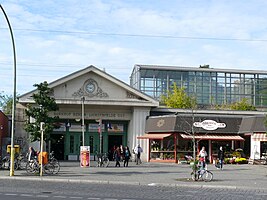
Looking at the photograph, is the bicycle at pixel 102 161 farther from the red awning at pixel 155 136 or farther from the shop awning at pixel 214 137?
the shop awning at pixel 214 137

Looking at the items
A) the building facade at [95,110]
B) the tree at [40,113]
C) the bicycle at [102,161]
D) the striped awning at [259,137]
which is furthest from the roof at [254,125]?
the tree at [40,113]

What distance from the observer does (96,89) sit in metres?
46.6

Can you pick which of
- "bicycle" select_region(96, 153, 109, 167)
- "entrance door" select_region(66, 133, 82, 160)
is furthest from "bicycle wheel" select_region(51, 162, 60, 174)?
"entrance door" select_region(66, 133, 82, 160)

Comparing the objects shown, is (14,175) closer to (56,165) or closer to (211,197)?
(56,165)

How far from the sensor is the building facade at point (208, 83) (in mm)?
78250

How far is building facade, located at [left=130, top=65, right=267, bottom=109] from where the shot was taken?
78250 millimetres

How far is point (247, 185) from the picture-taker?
76.8ft

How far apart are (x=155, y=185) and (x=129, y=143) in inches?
993

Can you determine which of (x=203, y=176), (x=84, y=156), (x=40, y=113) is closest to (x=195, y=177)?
(x=203, y=176)

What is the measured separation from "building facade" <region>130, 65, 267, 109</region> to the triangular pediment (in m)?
30.5

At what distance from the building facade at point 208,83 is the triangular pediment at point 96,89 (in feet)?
100

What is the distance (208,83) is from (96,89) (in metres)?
37.0

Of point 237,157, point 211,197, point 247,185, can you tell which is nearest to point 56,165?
point 247,185

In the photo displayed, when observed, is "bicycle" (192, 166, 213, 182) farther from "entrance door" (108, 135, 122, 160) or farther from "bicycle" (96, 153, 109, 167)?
"entrance door" (108, 135, 122, 160)
